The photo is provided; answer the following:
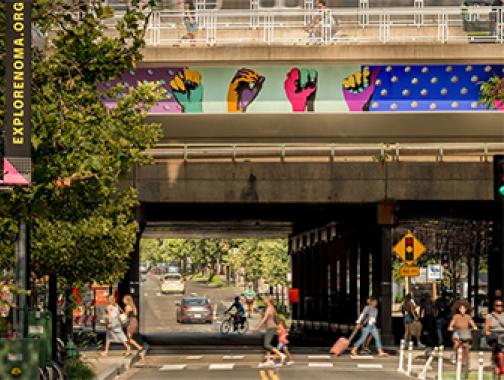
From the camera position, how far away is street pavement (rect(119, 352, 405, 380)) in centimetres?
3122

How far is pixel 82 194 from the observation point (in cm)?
1955

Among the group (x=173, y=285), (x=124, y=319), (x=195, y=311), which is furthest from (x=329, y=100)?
(x=173, y=285)

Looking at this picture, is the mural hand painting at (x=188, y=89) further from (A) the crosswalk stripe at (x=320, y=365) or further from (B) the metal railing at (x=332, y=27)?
(A) the crosswalk stripe at (x=320, y=365)

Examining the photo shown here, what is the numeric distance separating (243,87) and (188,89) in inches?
70.9

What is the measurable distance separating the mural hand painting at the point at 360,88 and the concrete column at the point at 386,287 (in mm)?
4323

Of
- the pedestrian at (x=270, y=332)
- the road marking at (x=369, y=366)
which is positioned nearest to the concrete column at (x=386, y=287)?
the road marking at (x=369, y=366)

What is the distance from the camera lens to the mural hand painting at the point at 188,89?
1764 inches

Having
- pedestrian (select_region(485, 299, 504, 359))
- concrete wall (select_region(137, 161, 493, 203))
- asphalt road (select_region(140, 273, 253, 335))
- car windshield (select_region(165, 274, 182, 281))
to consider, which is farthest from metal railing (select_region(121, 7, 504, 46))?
car windshield (select_region(165, 274, 182, 281))

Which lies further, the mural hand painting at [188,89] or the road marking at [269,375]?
the mural hand painting at [188,89]

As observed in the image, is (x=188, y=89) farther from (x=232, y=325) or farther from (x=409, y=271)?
(x=232, y=325)

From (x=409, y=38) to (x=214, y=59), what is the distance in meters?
6.34

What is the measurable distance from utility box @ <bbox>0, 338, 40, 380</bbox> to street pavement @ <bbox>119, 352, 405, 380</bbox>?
10.2 m

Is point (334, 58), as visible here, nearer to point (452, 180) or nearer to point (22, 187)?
point (452, 180)

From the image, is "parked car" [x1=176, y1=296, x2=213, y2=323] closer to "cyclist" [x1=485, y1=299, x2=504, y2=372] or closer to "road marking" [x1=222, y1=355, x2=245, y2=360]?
"road marking" [x1=222, y1=355, x2=245, y2=360]
